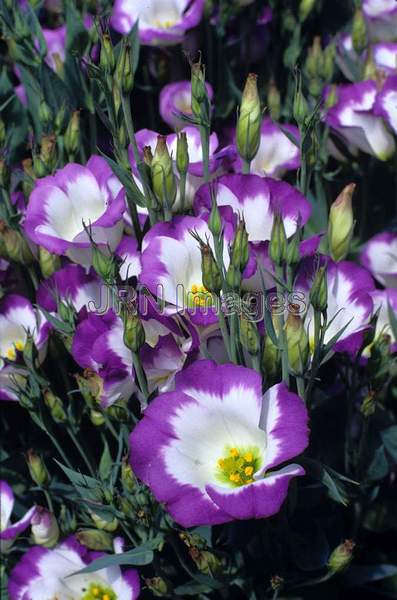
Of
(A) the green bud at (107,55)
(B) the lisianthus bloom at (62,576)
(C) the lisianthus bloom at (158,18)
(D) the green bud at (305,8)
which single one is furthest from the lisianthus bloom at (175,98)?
(B) the lisianthus bloom at (62,576)

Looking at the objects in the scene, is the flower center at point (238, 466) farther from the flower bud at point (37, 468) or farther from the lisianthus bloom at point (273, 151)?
the lisianthus bloom at point (273, 151)

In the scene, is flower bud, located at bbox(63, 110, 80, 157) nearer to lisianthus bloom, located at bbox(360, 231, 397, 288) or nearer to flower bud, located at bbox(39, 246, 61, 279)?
flower bud, located at bbox(39, 246, 61, 279)

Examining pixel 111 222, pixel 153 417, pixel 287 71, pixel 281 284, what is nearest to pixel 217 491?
pixel 153 417

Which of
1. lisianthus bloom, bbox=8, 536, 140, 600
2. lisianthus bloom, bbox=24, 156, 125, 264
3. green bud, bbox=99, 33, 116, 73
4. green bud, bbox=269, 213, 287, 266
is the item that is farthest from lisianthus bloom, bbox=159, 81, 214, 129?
lisianthus bloom, bbox=8, 536, 140, 600

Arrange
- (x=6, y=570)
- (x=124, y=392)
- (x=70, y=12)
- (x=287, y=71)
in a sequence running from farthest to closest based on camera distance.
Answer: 1. (x=287, y=71)
2. (x=70, y=12)
3. (x=6, y=570)
4. (x=124, y=392)

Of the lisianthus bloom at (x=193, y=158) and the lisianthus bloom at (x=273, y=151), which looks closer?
the lisianthus bloom at (x=193, y=158)

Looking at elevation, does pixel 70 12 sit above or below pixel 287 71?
above

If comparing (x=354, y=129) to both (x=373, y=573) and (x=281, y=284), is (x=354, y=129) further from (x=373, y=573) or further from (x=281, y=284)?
(x=373, y=573)
